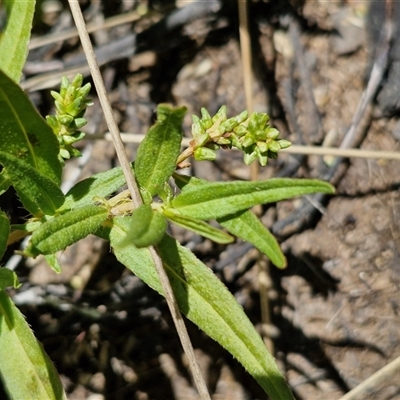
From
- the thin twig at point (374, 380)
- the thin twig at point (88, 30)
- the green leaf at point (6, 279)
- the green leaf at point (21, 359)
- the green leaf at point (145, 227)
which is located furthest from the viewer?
the thin twig at point (88, 30)

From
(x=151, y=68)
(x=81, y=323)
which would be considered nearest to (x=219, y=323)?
(x=81, y=323)

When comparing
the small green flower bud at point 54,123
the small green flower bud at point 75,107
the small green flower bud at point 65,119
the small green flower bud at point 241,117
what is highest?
the small green flower bud at point 75,107

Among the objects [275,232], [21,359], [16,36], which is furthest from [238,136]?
[275,232]

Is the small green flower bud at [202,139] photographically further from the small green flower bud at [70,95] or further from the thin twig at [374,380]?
the thin twig at [374,380]

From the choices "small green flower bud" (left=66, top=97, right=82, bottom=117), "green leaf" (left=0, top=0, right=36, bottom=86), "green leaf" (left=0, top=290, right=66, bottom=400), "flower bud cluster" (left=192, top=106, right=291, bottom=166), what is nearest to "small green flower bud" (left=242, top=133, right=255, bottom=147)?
"flower bud cluster" (left=192, top=106, right=291, bottom=166)

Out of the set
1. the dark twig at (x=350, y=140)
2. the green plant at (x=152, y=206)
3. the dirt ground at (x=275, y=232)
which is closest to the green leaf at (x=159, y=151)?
the green plant at (x=152, y=206)
